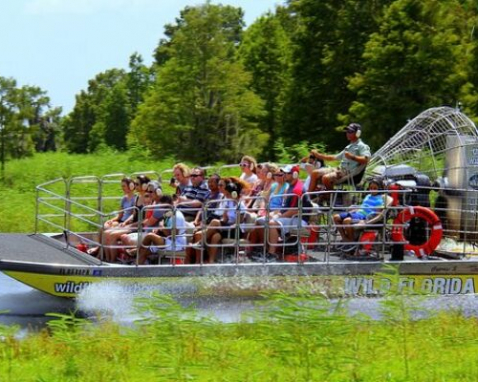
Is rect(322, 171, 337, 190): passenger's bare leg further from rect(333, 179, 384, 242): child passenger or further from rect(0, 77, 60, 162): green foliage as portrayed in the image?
rect(0, 77, 60, 162): green foliage

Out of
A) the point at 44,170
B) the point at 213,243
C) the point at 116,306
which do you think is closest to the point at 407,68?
the point at 44,170

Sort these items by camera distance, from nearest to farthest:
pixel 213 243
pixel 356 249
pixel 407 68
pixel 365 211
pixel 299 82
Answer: pixel 213 243 < pixel 365 211 < pixel 356 249 < pixel 407 68 < pixel 299 82

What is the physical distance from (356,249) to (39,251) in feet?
14.4

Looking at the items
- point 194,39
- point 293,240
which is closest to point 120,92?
point 194,39

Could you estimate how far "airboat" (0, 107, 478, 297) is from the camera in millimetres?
14062

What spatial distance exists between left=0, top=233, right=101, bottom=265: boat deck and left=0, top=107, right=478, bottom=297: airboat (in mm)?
14

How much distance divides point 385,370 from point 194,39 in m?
24.6

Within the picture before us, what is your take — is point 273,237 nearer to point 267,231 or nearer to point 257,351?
point 267,231

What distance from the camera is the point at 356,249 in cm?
1528

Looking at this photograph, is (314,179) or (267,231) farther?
(314,179)

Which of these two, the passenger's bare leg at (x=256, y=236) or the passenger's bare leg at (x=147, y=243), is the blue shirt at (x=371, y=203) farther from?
the passenger's bare leg at (x=147, y=243)

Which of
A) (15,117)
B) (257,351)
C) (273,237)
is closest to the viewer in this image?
(257,351)

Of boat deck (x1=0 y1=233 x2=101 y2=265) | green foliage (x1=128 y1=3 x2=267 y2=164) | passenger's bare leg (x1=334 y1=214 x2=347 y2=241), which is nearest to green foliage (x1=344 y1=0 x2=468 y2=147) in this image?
green foliage (x1=128 y1=3 x2=267 y2=164)

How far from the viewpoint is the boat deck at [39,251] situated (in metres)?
14.2
